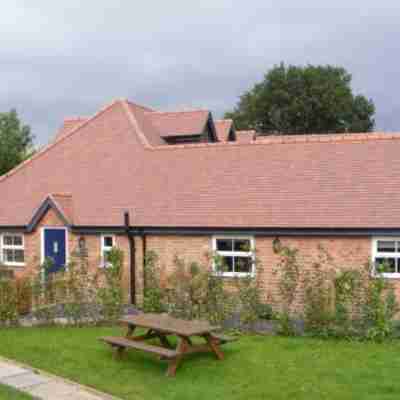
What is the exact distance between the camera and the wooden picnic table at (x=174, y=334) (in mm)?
8578

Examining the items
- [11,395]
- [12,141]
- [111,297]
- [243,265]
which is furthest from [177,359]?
[12,141]

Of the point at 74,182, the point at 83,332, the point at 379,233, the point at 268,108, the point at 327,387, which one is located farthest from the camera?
the point at 268,108

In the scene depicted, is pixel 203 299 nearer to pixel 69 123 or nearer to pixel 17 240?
pixel 17 240

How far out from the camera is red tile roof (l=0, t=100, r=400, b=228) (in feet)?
47.8

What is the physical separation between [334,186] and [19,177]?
12.2 metres

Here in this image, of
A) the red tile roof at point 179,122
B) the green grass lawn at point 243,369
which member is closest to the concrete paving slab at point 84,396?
the green grass lawn at point 243,369

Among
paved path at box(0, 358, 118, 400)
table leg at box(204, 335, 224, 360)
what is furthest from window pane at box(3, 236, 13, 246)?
table leg at box(204, 335, 224, 360)

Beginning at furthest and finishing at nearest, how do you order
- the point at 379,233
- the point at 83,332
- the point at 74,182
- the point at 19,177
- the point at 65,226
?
the point at 19,177 → the point at 74,182 → the point at 65,226 → the point at 379,233 → the point at 83,332

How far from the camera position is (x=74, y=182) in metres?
19.0

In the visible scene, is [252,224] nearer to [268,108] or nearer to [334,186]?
[334,186]

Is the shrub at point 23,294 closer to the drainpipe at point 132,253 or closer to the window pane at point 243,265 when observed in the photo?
the drainpipe at point 132,253

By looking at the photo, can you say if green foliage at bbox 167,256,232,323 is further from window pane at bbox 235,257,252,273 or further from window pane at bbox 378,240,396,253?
Result: window pane at bbox 378,240,396,253

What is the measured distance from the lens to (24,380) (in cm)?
834

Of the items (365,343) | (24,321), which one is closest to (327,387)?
(365,343)
